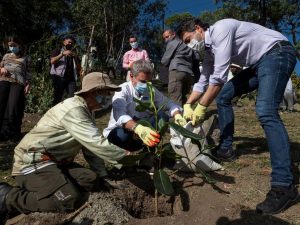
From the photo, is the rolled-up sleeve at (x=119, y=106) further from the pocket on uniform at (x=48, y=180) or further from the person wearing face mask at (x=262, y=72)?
the pocket on uniform at (x=48, y=180)

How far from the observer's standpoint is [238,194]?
338 centimetres

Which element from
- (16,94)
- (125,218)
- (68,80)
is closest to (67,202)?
(125,218)

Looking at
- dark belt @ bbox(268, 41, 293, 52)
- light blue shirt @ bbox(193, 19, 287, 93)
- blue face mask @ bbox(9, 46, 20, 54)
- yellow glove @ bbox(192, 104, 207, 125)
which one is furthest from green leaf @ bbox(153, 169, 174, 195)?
blue face mask @ bbox(9, 46, 20, 54)

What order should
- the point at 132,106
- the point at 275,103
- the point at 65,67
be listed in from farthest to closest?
1. the point at 65,67
2. the point at 132,106
3. the point at 275,103

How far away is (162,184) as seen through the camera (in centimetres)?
A: 280

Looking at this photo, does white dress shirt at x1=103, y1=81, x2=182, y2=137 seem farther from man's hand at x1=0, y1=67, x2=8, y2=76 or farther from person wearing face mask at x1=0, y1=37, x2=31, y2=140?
man's hand at x1=0, y1=67, x2=8, y2=76

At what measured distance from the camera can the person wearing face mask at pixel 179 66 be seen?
20.3 ft

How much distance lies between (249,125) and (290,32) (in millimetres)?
20817

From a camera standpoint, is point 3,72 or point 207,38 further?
point 3,72

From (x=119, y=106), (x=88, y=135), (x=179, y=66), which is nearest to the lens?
(x=88, y=135)

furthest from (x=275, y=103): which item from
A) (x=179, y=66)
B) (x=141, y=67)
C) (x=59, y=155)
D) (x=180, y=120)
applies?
(x=179, y=66)

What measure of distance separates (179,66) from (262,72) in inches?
118

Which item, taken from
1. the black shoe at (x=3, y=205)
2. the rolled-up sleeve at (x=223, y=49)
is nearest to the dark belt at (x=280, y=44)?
the rolled-up sleeve at (x=223, y=49)

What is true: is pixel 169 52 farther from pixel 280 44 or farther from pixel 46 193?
pixel 46 193
